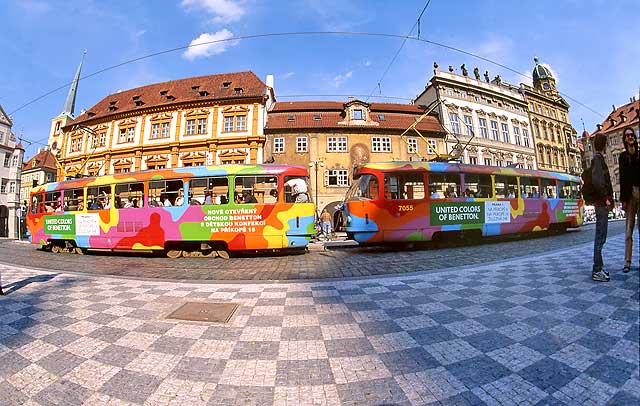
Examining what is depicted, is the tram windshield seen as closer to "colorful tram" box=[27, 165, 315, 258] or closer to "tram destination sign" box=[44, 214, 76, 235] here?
"colorful tram" box=[27, 165, 315, 258]

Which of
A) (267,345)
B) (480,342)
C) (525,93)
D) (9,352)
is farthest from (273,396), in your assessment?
(525,93)

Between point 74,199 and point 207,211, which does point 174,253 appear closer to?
point 207,211

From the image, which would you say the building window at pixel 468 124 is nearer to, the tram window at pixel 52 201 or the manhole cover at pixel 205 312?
the manhole cover at pixel 205 312

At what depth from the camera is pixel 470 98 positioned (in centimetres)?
2617

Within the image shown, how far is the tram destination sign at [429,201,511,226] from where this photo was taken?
807cm

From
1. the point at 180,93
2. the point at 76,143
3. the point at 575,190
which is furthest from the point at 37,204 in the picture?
the point at 575,190

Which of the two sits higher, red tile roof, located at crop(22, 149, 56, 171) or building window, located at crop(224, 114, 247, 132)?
red tile roof, located at crop(22, 149, 56, 171)

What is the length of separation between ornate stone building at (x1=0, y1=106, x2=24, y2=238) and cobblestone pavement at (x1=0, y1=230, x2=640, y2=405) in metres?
40.2

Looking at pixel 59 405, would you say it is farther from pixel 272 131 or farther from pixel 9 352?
pixel 272 131

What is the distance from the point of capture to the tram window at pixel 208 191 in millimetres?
7598

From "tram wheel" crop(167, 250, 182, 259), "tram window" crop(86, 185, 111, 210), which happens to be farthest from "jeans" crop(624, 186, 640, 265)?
"tram window" crop(86, 185, 111, 210)

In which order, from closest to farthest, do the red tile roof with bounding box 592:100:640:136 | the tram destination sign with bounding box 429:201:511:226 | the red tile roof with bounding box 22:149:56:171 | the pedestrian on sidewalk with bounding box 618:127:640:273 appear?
1. the pedestrian on sidewalk with bounding box 618:127:640:273
2. the tram destination sign with bounding box 429:201:511:226
3. the red tile roof with bounding box 22:149:56:171
4. the red tile roof with bounding box 592:100:640:136

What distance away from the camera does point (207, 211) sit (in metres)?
7.49

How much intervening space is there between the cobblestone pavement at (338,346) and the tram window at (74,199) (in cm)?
658
